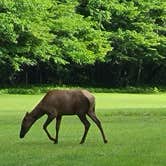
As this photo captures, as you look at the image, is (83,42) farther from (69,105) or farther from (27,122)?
(69,105)

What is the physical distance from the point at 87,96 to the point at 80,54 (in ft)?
146

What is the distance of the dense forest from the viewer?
5697 cm

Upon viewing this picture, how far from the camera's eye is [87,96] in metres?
15.9

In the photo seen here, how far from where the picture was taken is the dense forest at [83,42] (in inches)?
2243

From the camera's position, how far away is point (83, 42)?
6303 centimetres

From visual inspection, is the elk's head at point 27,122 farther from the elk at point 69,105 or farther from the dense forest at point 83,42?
the dense forest at point 83,42

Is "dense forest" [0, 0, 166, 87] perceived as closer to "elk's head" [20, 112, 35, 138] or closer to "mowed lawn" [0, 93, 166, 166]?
"mowed lawn" [0, 93, 166, 166]

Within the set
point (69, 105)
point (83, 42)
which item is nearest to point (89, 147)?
point (69, 105)

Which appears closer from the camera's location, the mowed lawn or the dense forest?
the mowed lawn

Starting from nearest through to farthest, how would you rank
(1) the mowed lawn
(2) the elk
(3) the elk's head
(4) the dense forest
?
1. (1) the mowed lawn
2. (2) the elk
3. (3) the elk's head
4. (4) the dense forest

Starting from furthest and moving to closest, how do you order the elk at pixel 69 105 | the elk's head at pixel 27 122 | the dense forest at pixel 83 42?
1. the dense forest at pixel 83 42
2. the elk's head at pixel 27 122
3. the elk at pixel 69 105

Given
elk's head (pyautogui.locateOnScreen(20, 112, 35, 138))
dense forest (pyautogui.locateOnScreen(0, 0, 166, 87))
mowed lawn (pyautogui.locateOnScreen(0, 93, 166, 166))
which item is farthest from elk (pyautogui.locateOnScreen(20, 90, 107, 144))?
dense forest (pyautogui.locateOnScreen(0, 0, 166, 87))

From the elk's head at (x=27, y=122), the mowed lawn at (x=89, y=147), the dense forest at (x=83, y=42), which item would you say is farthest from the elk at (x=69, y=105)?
the dense forest at (x=83, y=42)

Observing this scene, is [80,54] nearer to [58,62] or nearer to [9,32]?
[58,62]
